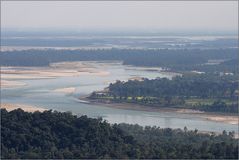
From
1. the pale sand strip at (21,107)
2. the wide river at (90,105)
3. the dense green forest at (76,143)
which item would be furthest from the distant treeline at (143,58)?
the dense green forest at (76,143)

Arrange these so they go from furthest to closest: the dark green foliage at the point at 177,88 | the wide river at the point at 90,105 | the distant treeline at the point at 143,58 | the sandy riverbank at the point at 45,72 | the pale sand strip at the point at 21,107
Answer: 1. the distant treeline at the point at 143,58
2. the sandy riverbank at the point at 45,72
3. the dark green foliage at the point at 177,88
4. the pale sand strip at the point at 21,107
5. the wide river at the point at 90,105

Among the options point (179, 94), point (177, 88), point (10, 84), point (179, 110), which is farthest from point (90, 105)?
point (10, 84)

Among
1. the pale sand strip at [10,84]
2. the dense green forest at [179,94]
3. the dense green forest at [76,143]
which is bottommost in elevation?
the dense green forest at [76,143]

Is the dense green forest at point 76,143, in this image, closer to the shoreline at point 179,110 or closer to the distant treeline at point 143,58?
the shoreline at point 179,110

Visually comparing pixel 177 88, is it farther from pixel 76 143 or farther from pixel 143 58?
pixel 143 58

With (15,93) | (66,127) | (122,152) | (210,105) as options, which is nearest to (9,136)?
(66,127)

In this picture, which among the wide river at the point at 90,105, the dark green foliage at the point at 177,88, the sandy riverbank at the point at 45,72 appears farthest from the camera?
the sandy riverbank at the point at 45,72
